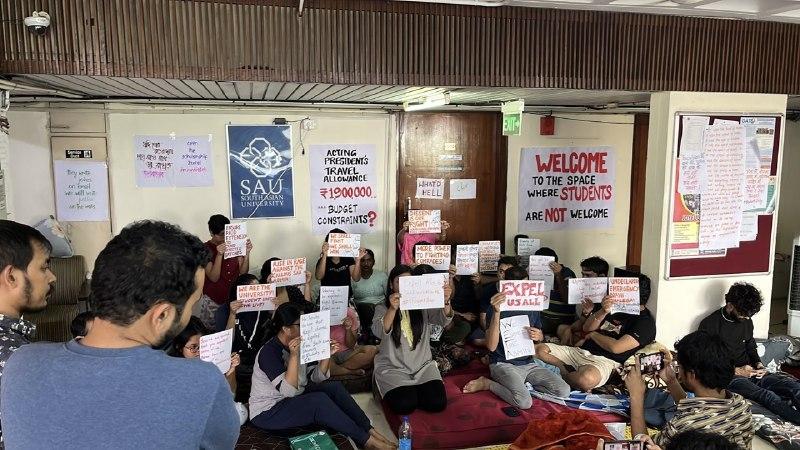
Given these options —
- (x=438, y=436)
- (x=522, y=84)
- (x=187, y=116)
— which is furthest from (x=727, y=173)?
(x=187, y=116)

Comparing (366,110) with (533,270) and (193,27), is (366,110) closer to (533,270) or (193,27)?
(533,270)

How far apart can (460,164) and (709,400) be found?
3833 mm

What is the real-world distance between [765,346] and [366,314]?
3.15 meters

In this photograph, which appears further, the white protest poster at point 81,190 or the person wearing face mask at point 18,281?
the white protest poster at point 81,190

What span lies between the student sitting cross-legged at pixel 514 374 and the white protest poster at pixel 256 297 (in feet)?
4.92

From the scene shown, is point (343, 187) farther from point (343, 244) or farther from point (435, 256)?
point (435, 256)

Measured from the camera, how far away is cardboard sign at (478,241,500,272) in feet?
16.5

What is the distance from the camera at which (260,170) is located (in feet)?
17.4

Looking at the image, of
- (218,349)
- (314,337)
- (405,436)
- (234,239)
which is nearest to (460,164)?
(234,239)

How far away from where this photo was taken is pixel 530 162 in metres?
6.04

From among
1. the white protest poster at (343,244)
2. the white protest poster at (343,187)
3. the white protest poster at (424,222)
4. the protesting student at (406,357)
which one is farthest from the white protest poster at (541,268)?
the white protest poster at (343,187)

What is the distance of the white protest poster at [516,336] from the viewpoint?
3.65 meters

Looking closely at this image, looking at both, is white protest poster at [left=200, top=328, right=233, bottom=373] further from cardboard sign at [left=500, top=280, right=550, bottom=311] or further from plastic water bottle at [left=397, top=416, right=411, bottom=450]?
cardboard sign at [left=500, top=280, right=550, bottom=311]

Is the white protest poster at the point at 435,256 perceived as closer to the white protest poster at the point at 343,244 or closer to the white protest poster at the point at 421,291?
the white protest poster at the point at 343,244
